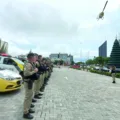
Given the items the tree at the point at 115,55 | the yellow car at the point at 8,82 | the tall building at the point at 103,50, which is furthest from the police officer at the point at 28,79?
the tall building at the point at 103,50

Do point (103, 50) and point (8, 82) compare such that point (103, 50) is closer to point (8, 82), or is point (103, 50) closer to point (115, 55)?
point (115, 55)

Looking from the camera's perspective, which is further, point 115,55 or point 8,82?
point 115,55

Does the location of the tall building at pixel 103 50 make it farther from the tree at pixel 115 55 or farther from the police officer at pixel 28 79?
the police officer at pixel 28 79

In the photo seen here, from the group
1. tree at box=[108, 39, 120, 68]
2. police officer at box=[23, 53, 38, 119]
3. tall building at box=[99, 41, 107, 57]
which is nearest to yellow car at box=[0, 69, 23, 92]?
police officer at box=[23, 53, 38, 119]

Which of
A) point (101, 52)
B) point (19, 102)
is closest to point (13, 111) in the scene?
point (19, 102)

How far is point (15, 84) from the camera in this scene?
28.7ft

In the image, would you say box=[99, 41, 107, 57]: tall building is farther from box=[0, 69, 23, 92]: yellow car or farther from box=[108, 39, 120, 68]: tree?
box=[0, 69, 23, 92]: yellow car

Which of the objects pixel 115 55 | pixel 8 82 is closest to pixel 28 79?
pixel 8 82

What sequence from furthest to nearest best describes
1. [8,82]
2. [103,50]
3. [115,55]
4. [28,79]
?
[103,50] → [115,55] → [8,82] → [28,79]

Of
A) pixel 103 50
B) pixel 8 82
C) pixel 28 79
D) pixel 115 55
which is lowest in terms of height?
pixel 8 82

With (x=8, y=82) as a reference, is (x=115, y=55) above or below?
above

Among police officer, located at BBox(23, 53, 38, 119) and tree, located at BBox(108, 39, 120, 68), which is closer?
police officer, located at BBox(23, 53, 38, 119)

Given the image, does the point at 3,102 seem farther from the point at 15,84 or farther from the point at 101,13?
the point at 101,13

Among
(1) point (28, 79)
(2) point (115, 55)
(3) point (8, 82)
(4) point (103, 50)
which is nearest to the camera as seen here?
(1) point (28, 79)
